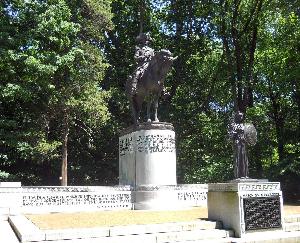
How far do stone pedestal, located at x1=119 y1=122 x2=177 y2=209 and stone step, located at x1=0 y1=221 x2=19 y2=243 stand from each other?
5.80 meters

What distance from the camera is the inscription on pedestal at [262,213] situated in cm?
1065

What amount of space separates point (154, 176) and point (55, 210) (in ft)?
13.4

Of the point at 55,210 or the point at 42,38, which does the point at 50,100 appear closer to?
the point at 42,38

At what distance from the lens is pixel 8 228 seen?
11.6 meters

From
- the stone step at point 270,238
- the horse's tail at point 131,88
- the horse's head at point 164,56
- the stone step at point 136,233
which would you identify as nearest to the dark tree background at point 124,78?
the horse's tail at point 131,88

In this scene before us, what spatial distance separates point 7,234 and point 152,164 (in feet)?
24.7

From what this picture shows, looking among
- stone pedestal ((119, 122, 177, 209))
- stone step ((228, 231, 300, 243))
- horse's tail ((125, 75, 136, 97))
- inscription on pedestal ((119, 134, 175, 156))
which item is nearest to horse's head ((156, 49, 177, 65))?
horse's tail ((125, 75, 136, 97))

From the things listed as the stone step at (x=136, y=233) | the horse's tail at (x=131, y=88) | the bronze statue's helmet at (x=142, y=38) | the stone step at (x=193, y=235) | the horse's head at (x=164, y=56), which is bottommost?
the stone step at (x=193, y=235)

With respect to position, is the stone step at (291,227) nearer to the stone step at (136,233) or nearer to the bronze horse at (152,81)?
the stone step at (136,233)

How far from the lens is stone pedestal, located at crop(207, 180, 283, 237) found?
10.6 meters

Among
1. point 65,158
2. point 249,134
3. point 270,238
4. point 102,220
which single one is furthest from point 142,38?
point 270,238

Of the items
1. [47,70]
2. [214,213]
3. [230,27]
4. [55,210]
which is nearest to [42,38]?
[47,70]

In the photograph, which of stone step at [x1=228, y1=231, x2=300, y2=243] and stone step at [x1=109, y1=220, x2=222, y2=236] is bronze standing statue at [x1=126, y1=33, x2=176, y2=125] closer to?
stone step at [x1=109, y1=220, x2=222, y2=236]

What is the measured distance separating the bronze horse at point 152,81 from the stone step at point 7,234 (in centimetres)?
761
